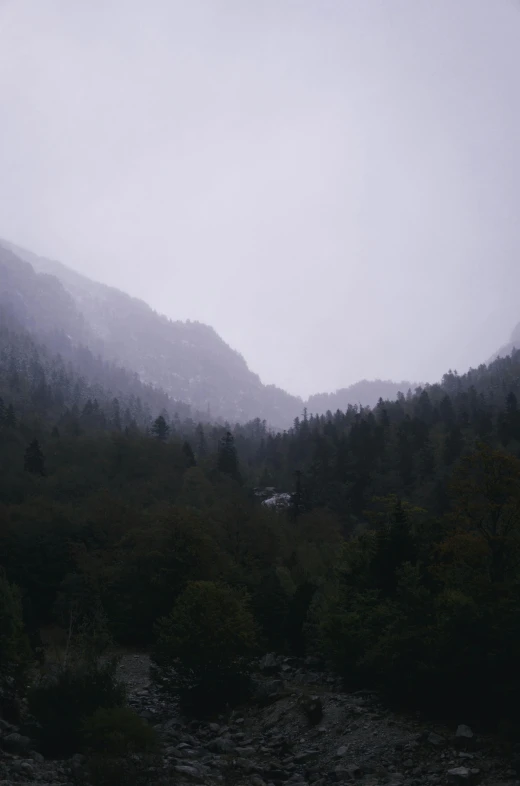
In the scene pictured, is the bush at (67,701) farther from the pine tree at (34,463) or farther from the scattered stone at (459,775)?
the pine tree at (34,463)

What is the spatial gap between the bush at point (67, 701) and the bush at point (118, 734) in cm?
314

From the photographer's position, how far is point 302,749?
68.6ft

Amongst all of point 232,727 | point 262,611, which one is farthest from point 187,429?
point 232,727

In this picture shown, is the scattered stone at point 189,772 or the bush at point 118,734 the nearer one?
the bush at point 118,734

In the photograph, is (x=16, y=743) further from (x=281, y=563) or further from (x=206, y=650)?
(x=281, y=563)

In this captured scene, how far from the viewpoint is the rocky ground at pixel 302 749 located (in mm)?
15992

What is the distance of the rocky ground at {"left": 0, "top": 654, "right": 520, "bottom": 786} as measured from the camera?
1599 centimetres

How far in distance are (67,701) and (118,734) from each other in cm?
498

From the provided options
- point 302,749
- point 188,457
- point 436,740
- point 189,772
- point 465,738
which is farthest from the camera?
point 188,457

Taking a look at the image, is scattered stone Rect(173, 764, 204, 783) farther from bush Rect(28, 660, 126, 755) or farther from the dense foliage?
the dense foliage

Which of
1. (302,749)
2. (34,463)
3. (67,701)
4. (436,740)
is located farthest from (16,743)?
(34,463)

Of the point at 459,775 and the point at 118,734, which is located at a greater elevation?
the point at 118,734

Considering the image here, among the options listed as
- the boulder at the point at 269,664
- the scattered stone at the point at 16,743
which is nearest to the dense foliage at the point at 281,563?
the boulder at the point at 269,664

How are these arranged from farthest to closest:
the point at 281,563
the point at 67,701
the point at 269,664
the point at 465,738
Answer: the point at 281,563 → the point at 269,664 → the point at 67,701 → the point at 465,738
